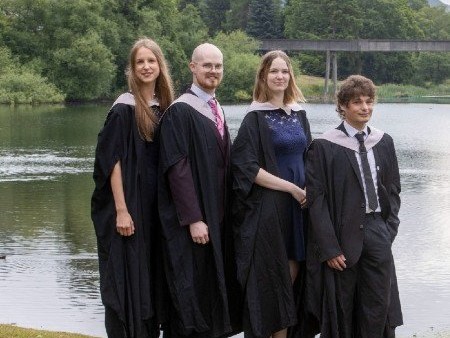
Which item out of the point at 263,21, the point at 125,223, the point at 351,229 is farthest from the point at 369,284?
the point at 263,21

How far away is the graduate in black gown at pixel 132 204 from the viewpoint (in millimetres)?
6047

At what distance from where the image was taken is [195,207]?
599 cm

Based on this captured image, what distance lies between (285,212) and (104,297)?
1266 millimetres

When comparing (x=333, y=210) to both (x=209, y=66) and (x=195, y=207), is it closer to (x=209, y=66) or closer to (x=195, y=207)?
(x=195, y=207)

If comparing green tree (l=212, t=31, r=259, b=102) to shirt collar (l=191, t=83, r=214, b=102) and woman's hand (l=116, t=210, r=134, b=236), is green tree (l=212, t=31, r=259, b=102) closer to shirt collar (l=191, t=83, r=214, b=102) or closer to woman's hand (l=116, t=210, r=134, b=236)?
shirt collar (l=191, t=83, r=214, b=102)

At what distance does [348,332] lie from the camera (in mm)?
5996

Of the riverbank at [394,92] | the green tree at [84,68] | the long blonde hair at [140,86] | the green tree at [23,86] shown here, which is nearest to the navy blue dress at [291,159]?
the long blonde hair at [140,86]

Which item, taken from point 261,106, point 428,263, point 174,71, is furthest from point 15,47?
point 261,106

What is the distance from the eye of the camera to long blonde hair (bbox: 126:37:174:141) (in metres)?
6.09

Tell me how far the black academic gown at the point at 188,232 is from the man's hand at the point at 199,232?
5cm

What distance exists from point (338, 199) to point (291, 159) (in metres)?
0.43

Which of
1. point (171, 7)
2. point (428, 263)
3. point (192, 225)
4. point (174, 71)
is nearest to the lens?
point (192, 225)

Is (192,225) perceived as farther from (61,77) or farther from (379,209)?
(61,77)

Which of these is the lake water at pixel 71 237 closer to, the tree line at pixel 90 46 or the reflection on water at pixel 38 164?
the reflection on water at pixel 38 164
